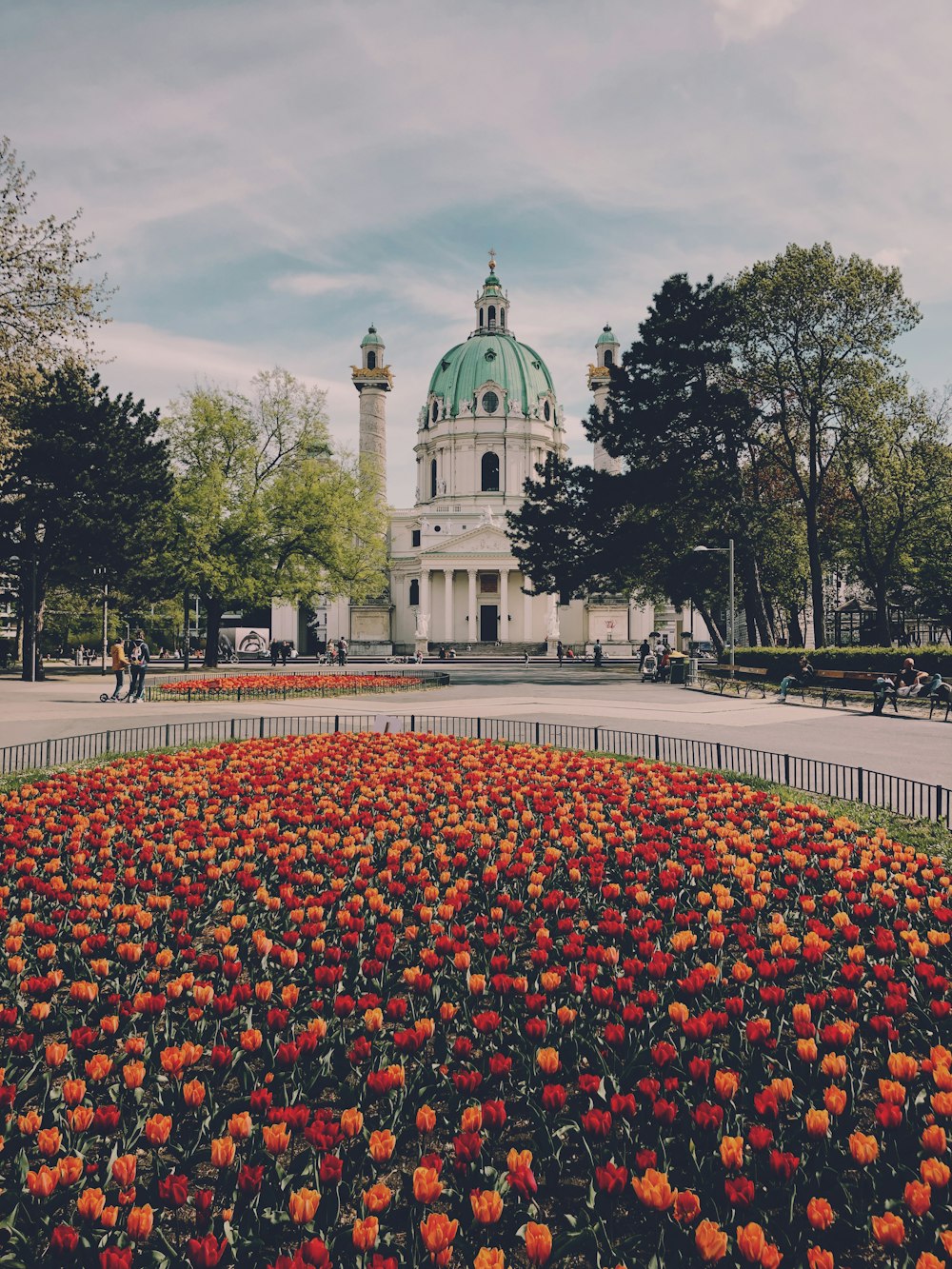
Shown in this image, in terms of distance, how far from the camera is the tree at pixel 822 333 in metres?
34.8

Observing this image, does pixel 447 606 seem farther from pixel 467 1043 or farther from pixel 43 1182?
pixel 43 1182

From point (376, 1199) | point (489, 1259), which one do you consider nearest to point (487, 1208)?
point (489, 1259)

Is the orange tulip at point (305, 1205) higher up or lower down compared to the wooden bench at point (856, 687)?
higher up

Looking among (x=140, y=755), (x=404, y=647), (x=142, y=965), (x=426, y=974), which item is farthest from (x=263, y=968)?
(x=404, y=647)

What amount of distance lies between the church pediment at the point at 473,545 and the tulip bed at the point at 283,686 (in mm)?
50337

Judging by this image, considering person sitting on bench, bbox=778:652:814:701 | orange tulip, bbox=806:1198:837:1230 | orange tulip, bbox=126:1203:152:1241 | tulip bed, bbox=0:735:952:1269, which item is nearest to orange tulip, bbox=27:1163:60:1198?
tulip bed, bbox=0:735:952:1269

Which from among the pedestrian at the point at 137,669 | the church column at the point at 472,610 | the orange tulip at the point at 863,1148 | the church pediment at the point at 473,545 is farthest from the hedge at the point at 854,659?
the church column at the point at 472,610

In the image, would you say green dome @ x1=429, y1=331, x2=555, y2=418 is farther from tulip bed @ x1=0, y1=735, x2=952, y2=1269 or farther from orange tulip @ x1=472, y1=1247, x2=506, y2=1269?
orange tulip @ x1=472, y1=1247, x2=506, y2=1269

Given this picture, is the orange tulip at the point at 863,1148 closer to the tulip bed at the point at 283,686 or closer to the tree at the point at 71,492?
the tulip bed at the point at 283,686

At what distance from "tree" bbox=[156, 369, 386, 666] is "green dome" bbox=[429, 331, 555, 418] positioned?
47360 millimetres

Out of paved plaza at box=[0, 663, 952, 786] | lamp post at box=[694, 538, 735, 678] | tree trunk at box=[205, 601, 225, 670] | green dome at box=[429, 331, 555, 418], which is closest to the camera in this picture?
paved plaza at box=[0, 663, 952, 786]

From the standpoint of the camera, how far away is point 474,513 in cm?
8869

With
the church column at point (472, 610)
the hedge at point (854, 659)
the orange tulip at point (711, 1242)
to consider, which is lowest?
the orange tulip at point (711, 1242)

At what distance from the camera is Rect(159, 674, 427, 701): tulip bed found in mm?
27547
